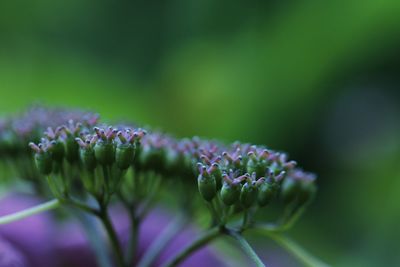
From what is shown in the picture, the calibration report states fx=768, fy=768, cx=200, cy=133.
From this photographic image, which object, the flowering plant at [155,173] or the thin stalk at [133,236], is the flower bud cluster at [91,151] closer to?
the flowering plant at [155,173]

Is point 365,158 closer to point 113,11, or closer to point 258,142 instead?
point 258,142

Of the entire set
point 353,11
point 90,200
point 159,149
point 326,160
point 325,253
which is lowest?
point 325,253

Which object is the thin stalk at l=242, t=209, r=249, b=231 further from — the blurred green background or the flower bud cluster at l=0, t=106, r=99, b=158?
the blurred green background

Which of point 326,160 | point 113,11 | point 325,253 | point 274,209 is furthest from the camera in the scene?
point 113,11

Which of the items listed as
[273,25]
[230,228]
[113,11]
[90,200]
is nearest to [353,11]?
[273,25]

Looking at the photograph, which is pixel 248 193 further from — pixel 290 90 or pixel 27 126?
pixel 290 90

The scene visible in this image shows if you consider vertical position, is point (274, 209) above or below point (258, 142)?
below

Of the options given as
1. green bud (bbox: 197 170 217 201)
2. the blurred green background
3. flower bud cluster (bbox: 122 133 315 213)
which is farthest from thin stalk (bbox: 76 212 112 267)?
the blurred green background
